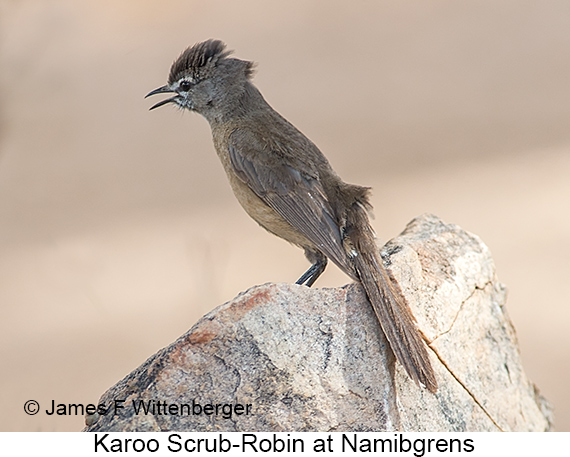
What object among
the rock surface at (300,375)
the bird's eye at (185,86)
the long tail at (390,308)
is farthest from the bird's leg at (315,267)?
the bird's eye at (185,86)

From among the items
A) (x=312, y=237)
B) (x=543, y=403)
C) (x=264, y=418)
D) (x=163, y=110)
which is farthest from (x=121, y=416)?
(x=163, y=110)

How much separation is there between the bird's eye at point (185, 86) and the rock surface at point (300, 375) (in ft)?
7.38

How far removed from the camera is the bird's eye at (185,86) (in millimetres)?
5930

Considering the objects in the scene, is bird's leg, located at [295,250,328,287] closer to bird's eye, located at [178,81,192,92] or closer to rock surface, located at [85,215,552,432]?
rock surface, located at [85,215,552,432]

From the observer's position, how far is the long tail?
405 cm

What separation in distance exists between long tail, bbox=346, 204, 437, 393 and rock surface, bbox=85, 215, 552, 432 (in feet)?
0.29

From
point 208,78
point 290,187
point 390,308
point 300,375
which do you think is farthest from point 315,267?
point 208,78

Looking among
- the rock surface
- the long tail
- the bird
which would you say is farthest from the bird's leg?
the rock surface

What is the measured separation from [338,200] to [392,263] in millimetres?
637

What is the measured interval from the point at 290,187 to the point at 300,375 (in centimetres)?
162

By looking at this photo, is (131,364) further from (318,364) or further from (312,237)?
(318,364)

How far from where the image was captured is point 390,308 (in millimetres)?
4258

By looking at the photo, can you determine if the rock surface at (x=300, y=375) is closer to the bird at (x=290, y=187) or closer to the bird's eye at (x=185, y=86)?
the bird at (x=290, y=187)

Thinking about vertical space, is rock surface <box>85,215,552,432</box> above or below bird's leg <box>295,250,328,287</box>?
below
